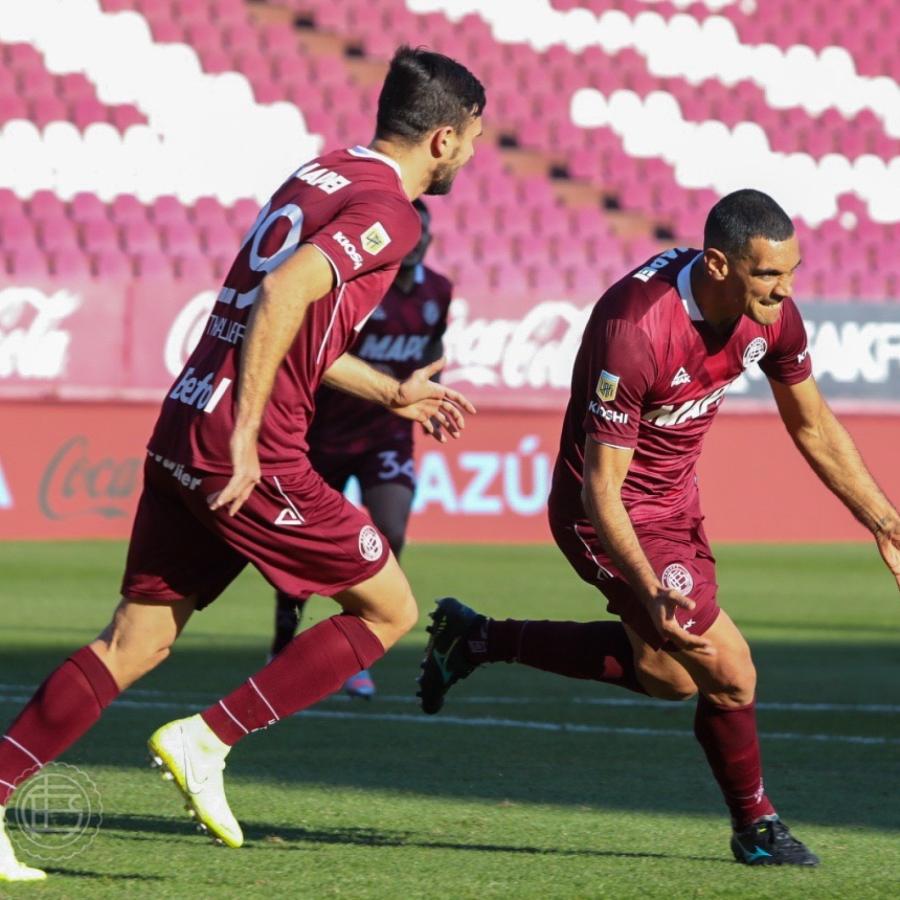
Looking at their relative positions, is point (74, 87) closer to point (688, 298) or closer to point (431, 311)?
point (431, 311)

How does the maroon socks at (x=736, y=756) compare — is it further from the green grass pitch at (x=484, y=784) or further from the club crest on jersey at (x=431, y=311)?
the club crest on jersey at (x=431, y=311)

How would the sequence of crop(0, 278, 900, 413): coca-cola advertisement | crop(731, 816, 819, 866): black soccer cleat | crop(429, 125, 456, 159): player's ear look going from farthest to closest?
crop(0, 278, 900, 413): coca-cola advertisement → crop(731, 816, 819, 866): black soccer cleat → crop(429, 125, 456, 159): player's ear

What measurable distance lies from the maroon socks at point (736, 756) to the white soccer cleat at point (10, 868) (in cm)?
181

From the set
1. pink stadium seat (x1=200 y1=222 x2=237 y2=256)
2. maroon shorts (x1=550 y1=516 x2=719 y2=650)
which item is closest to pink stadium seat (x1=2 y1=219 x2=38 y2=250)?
pink stadium seat (x1=200 y1=222 x2=237 y2=256)

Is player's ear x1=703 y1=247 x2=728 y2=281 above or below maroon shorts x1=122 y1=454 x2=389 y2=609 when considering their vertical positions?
above

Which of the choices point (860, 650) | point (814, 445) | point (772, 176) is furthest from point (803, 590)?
point (772, 176)

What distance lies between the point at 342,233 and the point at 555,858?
1.74 m

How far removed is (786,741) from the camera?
23.9ft

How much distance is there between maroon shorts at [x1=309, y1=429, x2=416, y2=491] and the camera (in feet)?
28.0

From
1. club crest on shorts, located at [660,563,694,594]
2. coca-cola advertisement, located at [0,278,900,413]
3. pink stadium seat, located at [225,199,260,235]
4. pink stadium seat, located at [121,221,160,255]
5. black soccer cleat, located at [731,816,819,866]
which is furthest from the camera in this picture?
pink stadium seat, located at [225,199,260,235]

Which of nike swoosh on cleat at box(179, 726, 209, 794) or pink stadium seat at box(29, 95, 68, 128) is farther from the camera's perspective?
pink stadium seat at box(29, 95, 68, 128)

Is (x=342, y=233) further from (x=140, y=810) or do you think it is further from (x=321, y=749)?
(x=321, y=749)

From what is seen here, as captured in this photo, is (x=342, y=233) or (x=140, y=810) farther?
(x=140, y=810)

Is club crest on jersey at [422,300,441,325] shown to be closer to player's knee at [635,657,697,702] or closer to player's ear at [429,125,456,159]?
player's knee at [635,657,697,702]
